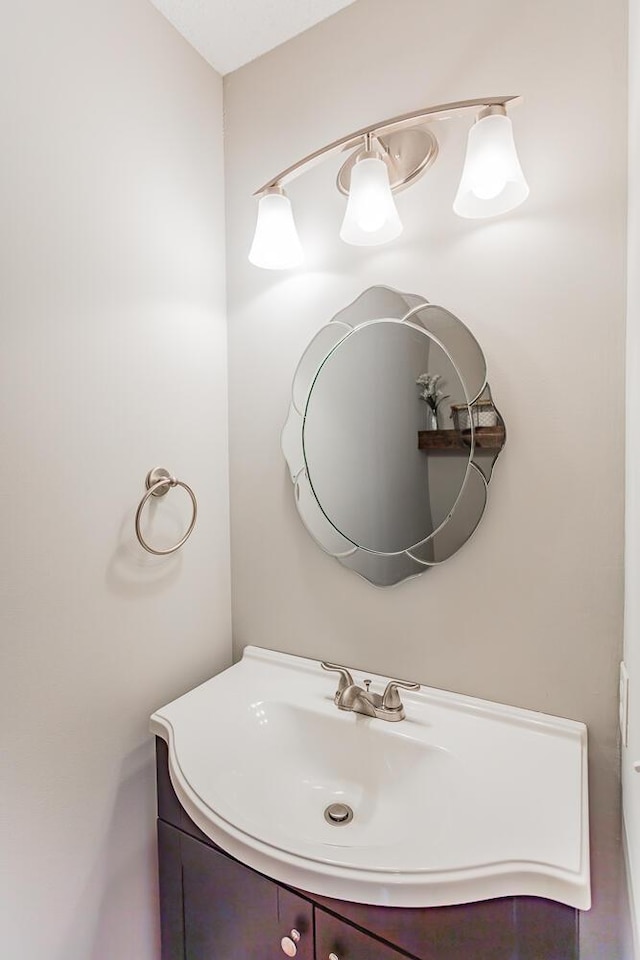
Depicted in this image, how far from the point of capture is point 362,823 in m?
0.92

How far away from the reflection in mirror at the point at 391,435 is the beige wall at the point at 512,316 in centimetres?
4

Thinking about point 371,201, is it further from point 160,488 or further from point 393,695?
point 393,695

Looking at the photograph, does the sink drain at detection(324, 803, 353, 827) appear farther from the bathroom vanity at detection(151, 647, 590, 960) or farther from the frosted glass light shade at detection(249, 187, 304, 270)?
the frosted glass light shade at detection(249, 187, 304, 270)

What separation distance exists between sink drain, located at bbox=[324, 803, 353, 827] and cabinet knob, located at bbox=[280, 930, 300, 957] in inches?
6.5

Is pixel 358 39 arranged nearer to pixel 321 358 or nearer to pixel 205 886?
pixel 321 358

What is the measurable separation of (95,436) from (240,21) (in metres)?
1.04

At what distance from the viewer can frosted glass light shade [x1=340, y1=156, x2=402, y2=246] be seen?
100cm

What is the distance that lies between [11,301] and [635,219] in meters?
1.03

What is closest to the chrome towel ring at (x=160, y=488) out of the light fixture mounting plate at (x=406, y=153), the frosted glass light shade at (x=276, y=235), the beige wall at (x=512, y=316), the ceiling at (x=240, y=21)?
the beige wall at (x=512, y=316)

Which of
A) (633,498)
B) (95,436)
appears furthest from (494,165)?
(95,436)

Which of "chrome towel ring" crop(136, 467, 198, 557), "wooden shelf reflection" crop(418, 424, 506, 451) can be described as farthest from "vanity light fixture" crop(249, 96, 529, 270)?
"chrome towel ring" crop(136, 467, 198, 557)

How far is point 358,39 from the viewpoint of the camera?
1.14 metres

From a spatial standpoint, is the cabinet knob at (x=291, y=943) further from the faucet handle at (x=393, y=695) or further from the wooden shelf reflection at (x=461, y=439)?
the wooden shelf reflection at (x=461, y=439)

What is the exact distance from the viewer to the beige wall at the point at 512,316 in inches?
35.9
